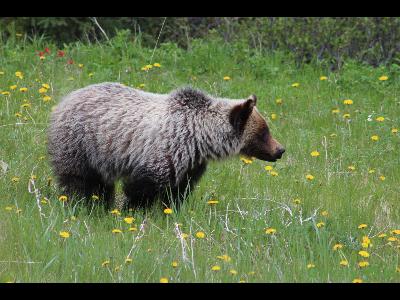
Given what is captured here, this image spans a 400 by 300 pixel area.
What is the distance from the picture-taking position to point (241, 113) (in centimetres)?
821

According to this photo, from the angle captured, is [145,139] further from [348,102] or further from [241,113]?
[348,102]

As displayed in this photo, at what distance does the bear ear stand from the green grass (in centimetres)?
57

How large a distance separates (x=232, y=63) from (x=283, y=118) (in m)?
1.99

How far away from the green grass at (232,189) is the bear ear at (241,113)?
1.88 ft

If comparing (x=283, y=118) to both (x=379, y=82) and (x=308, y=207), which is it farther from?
(x=308, y=207)

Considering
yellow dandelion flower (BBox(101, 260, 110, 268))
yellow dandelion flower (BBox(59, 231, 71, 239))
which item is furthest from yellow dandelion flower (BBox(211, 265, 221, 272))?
yellow dandelion flower (BBox(59, 231, 71, 239))

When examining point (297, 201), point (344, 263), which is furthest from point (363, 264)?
point (297, 201)

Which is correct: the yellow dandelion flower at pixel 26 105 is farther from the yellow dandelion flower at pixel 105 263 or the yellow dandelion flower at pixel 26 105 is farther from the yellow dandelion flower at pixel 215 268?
the yellow dandelion flower at pixel 215 268

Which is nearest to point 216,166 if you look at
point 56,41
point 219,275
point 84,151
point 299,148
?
point 299,148

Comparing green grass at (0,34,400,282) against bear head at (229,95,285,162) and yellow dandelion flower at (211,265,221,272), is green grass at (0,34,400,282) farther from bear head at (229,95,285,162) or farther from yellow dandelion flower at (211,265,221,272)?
bear head at (229,95,285,162)

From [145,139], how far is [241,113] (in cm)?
97

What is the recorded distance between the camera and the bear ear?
8.14m

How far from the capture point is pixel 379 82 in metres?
12.0

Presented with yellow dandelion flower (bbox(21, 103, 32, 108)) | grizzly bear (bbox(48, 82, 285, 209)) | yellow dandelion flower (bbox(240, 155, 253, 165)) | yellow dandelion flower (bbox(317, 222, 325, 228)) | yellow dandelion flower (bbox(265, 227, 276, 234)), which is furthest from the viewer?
yellow dandelion flower (bbox(21, 103, 32, 108))
